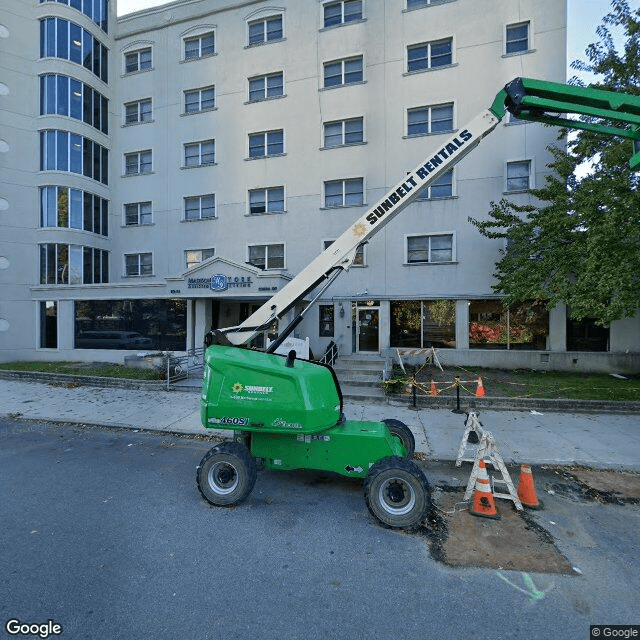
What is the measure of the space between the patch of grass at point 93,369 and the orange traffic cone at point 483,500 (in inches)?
439

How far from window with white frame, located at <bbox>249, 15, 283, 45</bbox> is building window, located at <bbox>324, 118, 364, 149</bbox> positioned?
18.9ft

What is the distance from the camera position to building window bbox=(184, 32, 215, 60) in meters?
19.3

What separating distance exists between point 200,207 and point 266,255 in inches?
199

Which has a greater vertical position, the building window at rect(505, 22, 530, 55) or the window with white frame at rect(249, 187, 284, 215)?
the building window at rect(505, 22, 530, 55)

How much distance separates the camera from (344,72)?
55.9 feet

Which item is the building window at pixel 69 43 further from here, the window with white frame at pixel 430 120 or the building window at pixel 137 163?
the window with white frame at pixel 430 120

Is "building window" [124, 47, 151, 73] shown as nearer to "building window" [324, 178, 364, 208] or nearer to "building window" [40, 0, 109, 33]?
"building window" [40, 0, 109, 33]

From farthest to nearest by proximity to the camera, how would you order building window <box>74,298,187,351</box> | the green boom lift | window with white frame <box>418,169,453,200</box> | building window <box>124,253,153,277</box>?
building window <box>124,253,153,277</box> → building window <box>74,298,187,351</box> → window with white frame <box>418,169,453,200</box> → the green boom lift

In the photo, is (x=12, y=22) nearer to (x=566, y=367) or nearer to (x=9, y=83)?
(x=9, y=83)

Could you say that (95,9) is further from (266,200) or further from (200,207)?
(266,200)

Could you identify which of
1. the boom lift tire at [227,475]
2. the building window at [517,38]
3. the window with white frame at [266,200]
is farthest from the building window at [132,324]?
the building window at [517,38]

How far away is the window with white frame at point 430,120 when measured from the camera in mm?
15820

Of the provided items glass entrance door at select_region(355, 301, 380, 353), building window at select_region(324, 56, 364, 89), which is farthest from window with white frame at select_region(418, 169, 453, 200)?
building window at select_region(324, 56, 364, 89)

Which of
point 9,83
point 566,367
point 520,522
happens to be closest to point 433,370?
point 566,367
